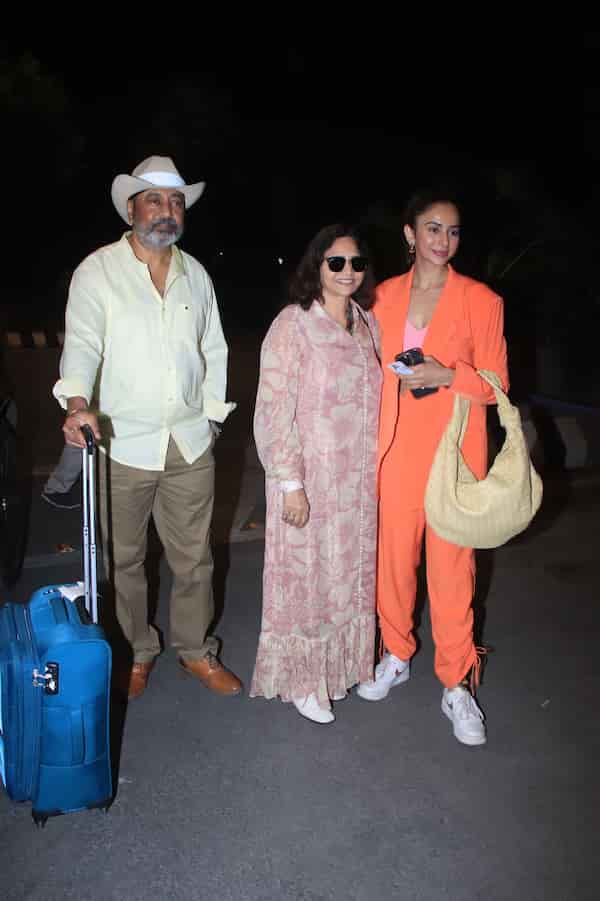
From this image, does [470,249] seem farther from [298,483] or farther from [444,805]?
[444,805]

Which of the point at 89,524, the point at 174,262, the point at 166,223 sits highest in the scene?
the point at 166,223

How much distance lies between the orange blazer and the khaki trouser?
0.81 meters

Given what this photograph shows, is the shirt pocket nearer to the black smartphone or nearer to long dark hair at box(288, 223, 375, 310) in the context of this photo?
long dark hair at box(288, 223, 375, 310)

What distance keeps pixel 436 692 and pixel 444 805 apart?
2.66 feet

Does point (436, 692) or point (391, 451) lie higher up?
point (391, 451)

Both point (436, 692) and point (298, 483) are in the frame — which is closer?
point (298, 483)

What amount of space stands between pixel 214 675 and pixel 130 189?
2.09m

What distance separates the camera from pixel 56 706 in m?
2.56

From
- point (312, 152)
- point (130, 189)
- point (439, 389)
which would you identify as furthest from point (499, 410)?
point (312, 152)

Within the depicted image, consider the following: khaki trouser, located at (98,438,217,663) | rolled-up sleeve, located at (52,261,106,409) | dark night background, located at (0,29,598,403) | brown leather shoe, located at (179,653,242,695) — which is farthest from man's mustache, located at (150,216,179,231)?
dark night background, located at (0,29,598,403)

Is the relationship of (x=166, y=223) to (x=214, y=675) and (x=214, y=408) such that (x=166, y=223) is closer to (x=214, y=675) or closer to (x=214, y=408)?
(x=214, y=408)

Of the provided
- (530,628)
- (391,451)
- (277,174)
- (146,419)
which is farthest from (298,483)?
(277,174)

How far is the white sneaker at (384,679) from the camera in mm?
3523

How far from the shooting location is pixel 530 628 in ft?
14.3
